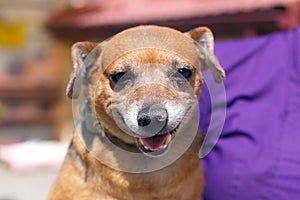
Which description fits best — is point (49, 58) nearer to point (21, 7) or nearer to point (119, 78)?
point (21, 7)

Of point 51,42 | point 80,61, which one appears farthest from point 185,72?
point 51,42

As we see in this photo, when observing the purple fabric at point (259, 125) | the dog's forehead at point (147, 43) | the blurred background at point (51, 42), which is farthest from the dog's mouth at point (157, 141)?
the blurred background at point (51, 42)

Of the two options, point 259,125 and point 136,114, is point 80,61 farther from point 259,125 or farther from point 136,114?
point 259,125

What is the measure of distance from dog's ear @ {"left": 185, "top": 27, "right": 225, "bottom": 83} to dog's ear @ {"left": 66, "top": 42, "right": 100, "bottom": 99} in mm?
171

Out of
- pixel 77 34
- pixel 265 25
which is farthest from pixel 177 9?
pixel 77 34

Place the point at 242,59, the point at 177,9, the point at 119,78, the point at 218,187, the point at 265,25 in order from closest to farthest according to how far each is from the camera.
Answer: the point at 119,78, the point at 218,187, the point at 242,59, the point at 265,25, the point at 177,9

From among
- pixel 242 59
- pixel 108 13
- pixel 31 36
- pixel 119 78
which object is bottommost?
pixel 119 78

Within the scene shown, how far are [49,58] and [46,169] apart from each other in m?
1.15

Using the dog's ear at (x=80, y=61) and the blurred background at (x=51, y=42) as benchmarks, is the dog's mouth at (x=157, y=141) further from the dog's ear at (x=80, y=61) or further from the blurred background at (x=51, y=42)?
the blurred background at (x=51, y=42)

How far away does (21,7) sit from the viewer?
123 inches

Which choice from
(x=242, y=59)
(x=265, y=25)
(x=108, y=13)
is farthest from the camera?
(x=108, y=13)

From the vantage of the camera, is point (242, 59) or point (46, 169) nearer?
point (242, 59)

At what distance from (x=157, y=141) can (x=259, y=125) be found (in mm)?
410

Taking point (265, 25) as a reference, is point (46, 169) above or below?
below
